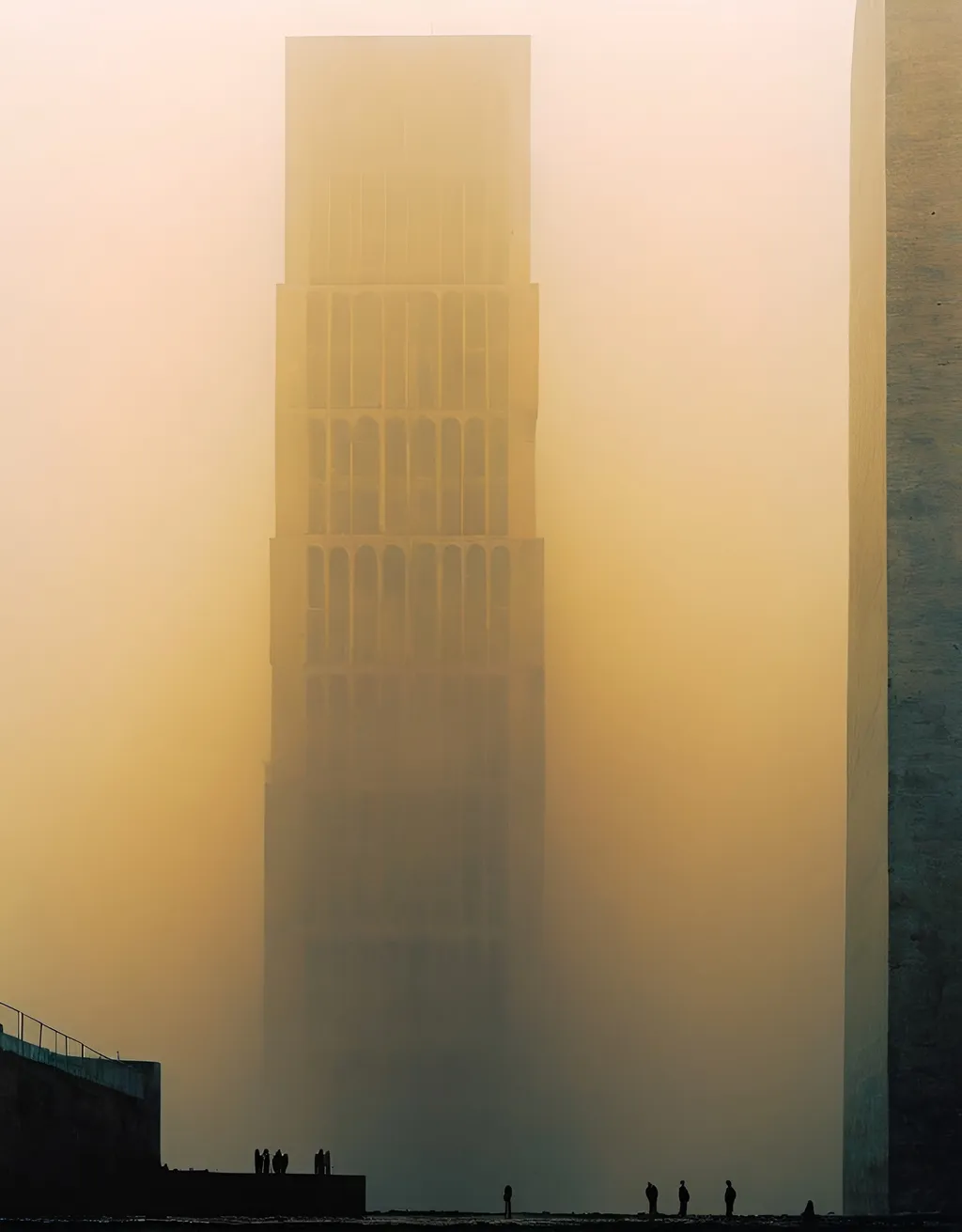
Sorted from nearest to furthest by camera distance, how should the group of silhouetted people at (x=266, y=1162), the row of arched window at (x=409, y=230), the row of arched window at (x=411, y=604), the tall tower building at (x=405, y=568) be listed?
the group of silhouetted people at (x=266, y=1162) → the tall tower building at (x=405, y=568) → the row of arched window at (x=409, y=230) → the row of arched window at (x=411, y=604)

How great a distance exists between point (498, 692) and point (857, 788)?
86.1 ft

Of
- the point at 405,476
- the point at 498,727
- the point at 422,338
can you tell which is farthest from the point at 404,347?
the point at 498,727

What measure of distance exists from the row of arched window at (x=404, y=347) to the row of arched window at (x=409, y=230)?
2.13 ft

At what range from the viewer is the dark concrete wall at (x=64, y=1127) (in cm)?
1942

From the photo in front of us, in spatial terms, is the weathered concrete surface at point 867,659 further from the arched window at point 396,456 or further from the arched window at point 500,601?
the arched window at point 396,456

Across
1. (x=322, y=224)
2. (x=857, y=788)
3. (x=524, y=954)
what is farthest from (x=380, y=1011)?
(x=857, y=788)

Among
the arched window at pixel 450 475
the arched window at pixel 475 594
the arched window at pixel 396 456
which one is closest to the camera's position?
the arched window at pixel 396 456

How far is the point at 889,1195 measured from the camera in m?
20.4

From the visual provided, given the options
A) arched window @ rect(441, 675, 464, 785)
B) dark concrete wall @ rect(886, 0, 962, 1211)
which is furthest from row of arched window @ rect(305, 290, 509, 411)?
dark concrete wall @ rect(886, 0, 962, 1211)

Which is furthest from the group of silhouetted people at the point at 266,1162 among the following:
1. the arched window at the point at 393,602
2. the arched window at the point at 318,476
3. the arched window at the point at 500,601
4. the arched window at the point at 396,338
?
the arched window at the point at 396,338

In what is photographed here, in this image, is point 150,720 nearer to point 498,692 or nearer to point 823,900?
point 498,692

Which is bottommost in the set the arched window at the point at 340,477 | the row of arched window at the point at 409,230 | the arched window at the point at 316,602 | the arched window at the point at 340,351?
the arched window at the point at 316,602

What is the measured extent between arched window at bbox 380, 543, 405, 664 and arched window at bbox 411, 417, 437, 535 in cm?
103

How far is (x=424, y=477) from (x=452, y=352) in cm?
350
